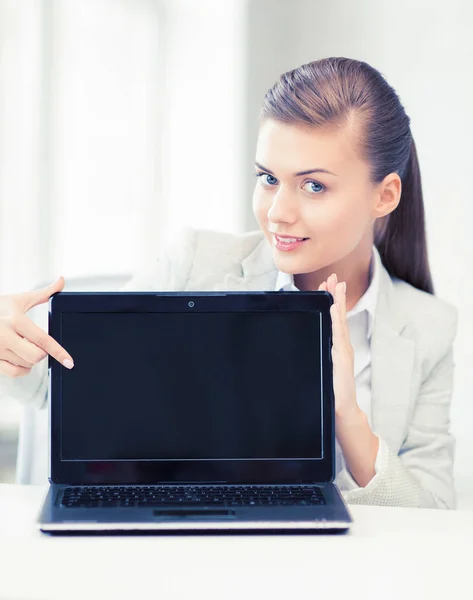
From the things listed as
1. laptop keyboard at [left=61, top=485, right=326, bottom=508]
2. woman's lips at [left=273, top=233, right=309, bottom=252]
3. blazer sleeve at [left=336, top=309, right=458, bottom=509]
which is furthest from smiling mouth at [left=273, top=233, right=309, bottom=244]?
laptop keyboard at [left=61, top=485, right=326, bottom=508]

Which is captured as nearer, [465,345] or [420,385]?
[420,385]

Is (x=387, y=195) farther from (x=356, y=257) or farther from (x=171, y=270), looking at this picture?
(x=171, y=270)

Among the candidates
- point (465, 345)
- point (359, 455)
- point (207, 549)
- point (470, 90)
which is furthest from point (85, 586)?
point (470, 90)

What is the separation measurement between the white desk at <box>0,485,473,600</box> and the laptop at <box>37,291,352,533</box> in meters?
0.09

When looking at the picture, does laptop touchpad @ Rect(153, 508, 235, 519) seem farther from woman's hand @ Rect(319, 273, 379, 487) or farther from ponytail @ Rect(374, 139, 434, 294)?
ponytail @ Rect(374, 139, 434, 294)

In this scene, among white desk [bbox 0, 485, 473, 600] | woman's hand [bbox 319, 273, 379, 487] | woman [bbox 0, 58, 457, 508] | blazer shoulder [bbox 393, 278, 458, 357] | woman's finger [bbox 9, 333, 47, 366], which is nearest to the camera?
white desk [bbox 0, 485, 473, 600]

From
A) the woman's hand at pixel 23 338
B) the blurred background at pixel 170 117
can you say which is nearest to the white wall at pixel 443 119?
the blurred background at pixel 170 117

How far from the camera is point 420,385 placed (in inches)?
49.0

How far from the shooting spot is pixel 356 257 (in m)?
1.32

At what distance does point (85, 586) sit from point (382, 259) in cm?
87

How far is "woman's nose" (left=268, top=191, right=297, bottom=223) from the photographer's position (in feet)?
3.76

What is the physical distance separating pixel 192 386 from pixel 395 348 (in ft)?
1.42

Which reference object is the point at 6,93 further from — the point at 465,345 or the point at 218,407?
the point at 218,407

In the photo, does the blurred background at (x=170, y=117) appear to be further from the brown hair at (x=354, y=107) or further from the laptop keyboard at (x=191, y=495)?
the laptop keyboard at (x=191, y=495)
